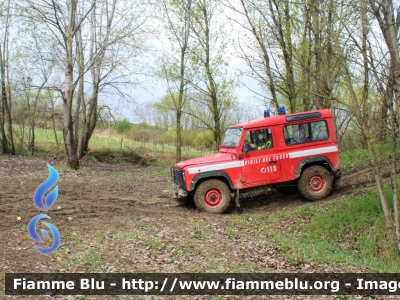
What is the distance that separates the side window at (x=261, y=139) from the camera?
8898 mm

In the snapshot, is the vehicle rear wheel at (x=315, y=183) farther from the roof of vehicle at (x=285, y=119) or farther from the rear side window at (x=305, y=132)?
the roof of vehicle at (x=285, y=119)

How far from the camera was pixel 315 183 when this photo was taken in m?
9.34

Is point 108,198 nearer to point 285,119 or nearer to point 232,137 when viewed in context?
point 232,137

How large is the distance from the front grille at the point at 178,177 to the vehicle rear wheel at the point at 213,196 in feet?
1.46

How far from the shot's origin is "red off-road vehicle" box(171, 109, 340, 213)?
8.77 metres

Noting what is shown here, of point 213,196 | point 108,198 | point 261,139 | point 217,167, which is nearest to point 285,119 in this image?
point 261,139

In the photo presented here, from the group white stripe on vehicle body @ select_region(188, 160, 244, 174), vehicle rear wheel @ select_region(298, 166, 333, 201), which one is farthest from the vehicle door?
vehicle rear wheel @ select_region(298, 166, 333, 201)

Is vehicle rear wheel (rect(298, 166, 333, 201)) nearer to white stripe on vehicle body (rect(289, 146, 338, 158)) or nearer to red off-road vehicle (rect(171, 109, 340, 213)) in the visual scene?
red off-road vehicle (rect(171, 109, 340, 213))

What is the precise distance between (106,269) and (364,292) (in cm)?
386

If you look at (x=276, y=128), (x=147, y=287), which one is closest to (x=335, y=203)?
(x=276, y=128)

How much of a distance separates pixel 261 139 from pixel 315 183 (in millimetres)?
2002

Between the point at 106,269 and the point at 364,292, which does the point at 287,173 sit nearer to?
the point at 364,292

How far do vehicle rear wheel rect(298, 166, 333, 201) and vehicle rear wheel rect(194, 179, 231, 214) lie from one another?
209cm

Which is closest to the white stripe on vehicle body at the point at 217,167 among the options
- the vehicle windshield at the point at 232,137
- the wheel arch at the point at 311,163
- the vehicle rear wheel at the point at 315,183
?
the vehicle windshield at the point at 232,137
